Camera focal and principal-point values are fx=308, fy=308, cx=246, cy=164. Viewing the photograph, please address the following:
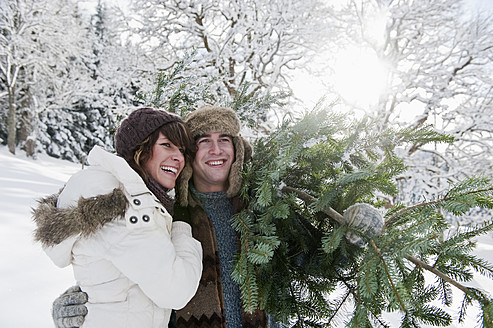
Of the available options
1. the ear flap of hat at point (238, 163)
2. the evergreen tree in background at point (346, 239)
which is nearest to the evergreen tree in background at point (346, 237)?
the evergreen tree in background at point (346, 239)

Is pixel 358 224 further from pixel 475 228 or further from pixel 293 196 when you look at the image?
pixel 475 228

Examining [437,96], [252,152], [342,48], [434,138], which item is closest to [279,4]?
[342,48]

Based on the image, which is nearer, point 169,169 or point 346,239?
point 346,239

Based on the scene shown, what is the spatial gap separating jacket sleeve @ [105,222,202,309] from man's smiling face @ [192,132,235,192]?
0.68 meters

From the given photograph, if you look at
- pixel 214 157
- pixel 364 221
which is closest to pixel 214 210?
pixel 214 157

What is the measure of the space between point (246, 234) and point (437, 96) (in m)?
7.14

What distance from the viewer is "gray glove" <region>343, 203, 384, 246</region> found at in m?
1.18

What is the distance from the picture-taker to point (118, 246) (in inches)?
46.8

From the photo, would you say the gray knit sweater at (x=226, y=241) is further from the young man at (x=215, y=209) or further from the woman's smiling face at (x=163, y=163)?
the woman's smiling face at (x=163, y=163)

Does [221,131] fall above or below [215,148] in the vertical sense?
above

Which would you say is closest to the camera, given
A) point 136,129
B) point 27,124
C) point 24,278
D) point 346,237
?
point 346,237

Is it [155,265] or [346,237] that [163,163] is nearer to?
[155,265]

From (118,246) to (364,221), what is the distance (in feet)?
3.14

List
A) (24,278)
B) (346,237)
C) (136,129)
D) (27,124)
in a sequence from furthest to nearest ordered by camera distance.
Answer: (27,124)
(24,278)
(136,129)
(346,237)
